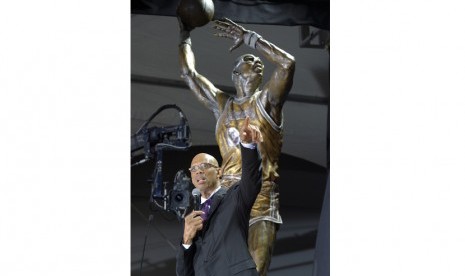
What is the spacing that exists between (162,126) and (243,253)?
173cm

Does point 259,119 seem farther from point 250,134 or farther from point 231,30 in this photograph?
point 250,134

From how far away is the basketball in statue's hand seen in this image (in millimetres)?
5707

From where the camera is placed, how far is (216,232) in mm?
4172

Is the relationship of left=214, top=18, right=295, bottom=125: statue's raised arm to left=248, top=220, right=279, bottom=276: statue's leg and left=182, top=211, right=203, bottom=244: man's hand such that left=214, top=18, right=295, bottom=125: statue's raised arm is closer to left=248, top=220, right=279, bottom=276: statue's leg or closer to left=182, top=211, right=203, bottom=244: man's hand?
left=248, top=220, right=279, bottom=276: statue's leg

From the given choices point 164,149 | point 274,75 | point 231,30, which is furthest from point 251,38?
point 164,149

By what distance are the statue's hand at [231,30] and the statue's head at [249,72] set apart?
0.11m

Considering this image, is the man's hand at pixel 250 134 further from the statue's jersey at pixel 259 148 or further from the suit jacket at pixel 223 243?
the statue's jersey at pixel 259 148

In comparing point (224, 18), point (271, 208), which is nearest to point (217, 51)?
point (224, 18)

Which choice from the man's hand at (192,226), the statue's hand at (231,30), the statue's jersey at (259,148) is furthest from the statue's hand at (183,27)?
the man's hand at (192,226)

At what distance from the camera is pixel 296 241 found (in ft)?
18.1

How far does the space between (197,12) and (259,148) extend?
3.05 feet

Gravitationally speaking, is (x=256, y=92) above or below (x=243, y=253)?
above

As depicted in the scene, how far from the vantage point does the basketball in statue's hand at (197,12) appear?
18.7 feet

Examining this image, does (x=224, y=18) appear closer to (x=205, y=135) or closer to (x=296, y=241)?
(x=205, y=135)
